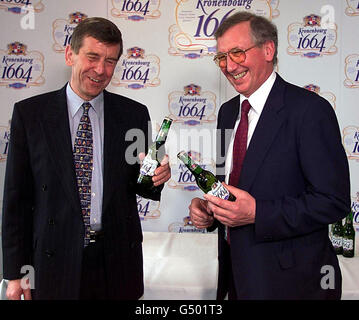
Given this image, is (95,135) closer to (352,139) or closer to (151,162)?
(151,162)

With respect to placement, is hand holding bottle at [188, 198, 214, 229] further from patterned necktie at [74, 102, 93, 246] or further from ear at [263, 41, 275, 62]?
ear at [263, 41, 275, 62]

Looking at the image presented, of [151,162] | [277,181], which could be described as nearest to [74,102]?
[151,162]

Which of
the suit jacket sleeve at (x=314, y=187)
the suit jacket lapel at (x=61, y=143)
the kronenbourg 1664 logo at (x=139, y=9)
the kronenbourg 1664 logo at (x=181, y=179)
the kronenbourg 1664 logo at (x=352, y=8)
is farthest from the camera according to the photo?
the kronenbourg 1664 logo at (x=181, y=179)

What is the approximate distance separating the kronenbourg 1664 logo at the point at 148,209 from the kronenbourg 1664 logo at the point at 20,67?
1346 mm

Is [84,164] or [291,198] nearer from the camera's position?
[291,198]

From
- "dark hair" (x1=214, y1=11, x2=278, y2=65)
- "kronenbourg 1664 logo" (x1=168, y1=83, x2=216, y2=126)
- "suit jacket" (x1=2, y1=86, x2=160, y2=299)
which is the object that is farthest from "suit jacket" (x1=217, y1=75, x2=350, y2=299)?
"kronenbourg 1664 logo" (x1=168, y1=83, x2=216, y2=126)

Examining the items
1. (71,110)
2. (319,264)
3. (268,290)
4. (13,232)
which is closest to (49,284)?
(13,232)

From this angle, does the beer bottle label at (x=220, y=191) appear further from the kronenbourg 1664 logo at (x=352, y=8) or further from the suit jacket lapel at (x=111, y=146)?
the kronenbourg 1664 logo at (x=352, y=8)

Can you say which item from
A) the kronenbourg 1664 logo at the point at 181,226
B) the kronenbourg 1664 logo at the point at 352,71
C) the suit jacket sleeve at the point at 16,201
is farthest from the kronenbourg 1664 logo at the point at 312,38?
the suit jacket sleeve at the point at 16,201

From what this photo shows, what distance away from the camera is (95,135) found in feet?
4.80

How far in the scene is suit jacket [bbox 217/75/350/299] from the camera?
121 centimetres

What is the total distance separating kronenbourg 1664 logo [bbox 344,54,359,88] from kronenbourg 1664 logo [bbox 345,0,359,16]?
12.9 inches

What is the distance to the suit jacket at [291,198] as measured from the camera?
1.21 metres

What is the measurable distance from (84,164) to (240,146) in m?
0.60
